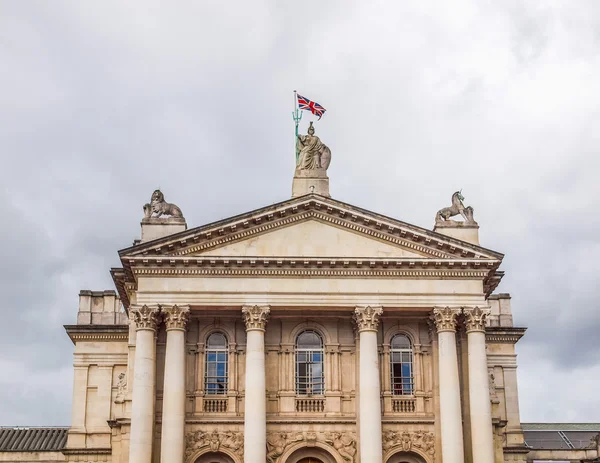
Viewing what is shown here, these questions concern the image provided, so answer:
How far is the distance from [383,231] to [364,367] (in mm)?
5688

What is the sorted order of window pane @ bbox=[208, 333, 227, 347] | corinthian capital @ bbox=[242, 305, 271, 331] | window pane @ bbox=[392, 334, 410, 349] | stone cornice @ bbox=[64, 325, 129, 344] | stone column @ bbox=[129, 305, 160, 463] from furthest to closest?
stone cornice @ bbox=[64, 325, 129, 344] < window pane @ bbox=[392, 334, 410, 349] < window pane @ bbox=[208, 333, 227, 347] < corinthian capital @ bbox=[242, 305, 271, 331] < stone column @ bbox=[129, 305, 160, 463]

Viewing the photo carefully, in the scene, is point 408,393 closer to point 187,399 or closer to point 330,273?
point 330,273

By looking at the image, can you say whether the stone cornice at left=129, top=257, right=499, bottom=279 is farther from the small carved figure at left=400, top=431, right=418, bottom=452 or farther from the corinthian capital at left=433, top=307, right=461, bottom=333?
the small carved figure at left=400, top=431, right=418, bottom=452

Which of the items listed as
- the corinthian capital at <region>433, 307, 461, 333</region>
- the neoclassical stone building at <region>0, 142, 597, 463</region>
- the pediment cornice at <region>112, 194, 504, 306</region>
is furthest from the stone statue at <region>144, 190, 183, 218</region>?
the corinthian capital at <region>433, 307, 461, 333</region>

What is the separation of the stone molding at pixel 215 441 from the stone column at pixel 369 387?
16.4 feet

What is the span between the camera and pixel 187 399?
142 ft

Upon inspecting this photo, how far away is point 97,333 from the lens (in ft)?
182

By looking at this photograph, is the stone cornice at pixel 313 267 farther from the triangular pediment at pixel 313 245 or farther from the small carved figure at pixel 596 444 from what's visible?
the small carved figure at pixel 596 444

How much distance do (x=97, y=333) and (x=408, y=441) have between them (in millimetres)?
19836

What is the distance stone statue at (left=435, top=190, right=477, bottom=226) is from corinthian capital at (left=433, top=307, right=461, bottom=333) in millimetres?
4287

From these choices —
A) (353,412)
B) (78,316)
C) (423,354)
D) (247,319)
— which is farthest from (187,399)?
A: (78,316)

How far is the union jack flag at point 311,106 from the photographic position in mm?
48469

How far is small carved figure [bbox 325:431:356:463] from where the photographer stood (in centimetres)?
4281

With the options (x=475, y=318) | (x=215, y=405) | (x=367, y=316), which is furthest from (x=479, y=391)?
(x=215, y=405)
